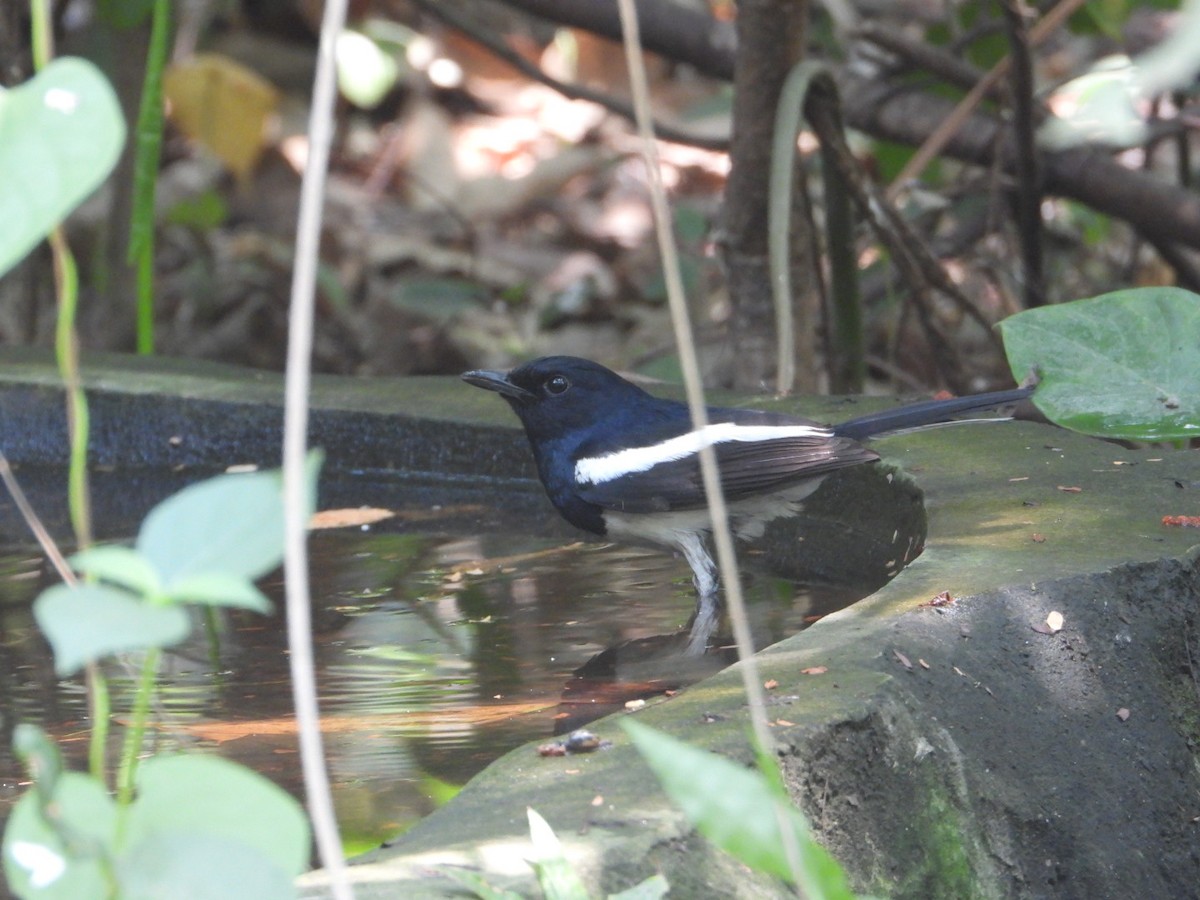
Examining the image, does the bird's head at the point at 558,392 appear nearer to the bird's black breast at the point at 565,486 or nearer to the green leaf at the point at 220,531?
the bird's black breast at the point at 565,486

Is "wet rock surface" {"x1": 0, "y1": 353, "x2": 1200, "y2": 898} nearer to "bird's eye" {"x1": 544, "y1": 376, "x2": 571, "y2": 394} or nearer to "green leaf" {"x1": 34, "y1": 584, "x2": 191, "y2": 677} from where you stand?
"green leaf" {"x1": 34, "y1": 584, "x2": 191, "y2": 677}

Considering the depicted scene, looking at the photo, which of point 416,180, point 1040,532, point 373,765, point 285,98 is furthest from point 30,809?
point 285,98

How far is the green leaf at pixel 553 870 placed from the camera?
146 cm

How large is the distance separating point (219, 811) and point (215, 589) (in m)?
0.17

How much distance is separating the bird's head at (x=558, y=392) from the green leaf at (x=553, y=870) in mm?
2322

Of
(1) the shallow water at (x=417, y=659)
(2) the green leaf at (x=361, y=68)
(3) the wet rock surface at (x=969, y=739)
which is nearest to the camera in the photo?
(3) the wet rock surface at (x=969, y=739)

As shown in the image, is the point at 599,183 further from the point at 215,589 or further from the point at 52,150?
the point at 215,589

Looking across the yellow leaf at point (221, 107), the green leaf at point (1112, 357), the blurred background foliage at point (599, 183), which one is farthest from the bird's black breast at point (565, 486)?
the yellow leaf at point (221, 107)

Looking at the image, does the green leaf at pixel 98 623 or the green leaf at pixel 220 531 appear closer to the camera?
the green leaf at pixel 98 623

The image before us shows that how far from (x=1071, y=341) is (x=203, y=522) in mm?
1882

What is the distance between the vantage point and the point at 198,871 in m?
1.05

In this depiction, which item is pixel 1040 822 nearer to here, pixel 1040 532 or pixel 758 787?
pixel 1040 532

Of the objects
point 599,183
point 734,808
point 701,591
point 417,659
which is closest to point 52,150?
point 734,808

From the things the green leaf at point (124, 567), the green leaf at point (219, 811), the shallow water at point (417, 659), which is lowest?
the shallow water at point (417, 659)
